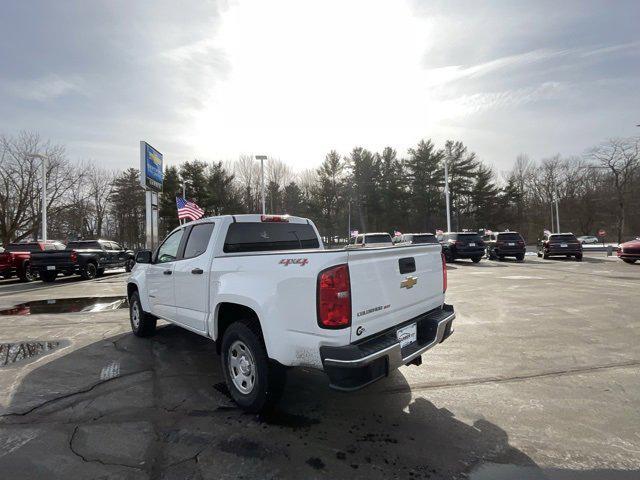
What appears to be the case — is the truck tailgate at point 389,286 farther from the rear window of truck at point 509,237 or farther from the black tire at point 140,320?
the rear window of truck at point 509,237

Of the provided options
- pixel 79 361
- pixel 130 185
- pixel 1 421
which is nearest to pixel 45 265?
pixel 79 361

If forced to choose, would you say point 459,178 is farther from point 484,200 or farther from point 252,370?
point 252,370

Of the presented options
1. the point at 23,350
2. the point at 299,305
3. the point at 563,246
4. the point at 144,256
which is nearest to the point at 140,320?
the point at 144,256

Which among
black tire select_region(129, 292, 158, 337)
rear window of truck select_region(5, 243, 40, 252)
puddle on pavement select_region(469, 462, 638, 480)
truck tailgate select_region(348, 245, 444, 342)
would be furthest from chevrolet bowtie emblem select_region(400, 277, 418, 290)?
rear window of truck select_region(5, 243, 40, 252)

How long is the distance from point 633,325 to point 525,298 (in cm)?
289

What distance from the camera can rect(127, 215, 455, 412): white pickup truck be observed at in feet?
9.72

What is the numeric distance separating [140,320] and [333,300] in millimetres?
4755

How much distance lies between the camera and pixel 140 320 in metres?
6.42

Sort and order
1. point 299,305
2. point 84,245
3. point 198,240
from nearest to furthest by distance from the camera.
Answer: point 299,305, point 198,240, point 84,245

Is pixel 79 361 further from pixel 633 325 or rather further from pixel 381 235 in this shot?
pixel 381 235

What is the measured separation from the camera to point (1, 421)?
3609mm

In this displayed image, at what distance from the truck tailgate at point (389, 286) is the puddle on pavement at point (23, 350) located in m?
5.25

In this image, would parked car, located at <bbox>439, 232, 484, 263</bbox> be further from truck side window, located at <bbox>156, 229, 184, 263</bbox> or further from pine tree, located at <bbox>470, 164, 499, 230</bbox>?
pine tree, located at <bbox>470, 164, 499, 230</bbox>

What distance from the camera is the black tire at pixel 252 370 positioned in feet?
11.3
